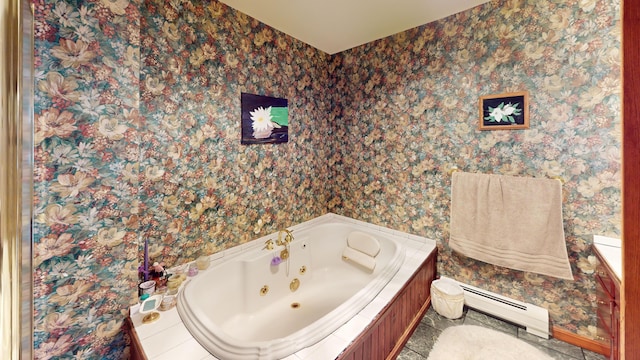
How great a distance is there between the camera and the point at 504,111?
1.87 meters

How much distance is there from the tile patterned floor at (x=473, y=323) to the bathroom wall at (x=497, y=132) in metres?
0.14

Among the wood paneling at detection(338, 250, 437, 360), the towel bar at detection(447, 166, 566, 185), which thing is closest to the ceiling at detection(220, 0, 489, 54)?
the towel bar at detection(447, 166, 566, 185)

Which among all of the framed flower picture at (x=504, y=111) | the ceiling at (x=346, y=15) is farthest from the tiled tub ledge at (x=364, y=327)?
the ceiling at (x=346, y=15)

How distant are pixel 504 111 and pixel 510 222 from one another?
0.84 meters

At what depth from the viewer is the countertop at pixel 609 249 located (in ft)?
4.56

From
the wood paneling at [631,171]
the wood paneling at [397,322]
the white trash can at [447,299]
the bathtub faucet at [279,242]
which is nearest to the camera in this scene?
the wood paneling at [631,171]

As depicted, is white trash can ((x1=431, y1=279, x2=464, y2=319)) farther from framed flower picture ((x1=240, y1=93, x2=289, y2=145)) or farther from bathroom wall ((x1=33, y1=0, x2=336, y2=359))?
framed flower picture ((x1=240, y1=93, x2=289, y2=145))

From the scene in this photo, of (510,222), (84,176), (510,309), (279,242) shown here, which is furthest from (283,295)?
(510,222)

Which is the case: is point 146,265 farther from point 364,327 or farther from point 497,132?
point 497,132

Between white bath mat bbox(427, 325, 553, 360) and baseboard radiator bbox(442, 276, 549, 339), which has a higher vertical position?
baseboard radiator bbox(442, 276, 549, 339)

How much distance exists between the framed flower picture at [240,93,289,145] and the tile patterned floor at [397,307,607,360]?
6.45 ft

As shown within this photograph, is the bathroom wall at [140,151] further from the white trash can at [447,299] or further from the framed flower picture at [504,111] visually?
the framed flower picture at [504,111]

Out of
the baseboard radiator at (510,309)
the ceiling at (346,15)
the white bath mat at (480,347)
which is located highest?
the ceiling at (346,15)

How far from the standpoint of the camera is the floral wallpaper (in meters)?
1.11
